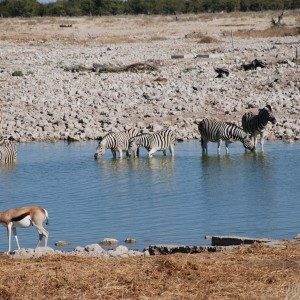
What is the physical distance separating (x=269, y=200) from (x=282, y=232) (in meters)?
2.77

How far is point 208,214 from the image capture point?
562 inches

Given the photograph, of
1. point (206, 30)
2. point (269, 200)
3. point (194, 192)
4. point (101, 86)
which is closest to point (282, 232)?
point (269, 200)

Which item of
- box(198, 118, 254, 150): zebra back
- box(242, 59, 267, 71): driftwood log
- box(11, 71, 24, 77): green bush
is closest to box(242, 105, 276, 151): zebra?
box(198, 118, 254, 150): zebra back

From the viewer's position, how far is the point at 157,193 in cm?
1644

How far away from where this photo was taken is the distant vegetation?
85.9 m

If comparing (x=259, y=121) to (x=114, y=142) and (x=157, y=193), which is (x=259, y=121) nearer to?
(x=114, y=142)

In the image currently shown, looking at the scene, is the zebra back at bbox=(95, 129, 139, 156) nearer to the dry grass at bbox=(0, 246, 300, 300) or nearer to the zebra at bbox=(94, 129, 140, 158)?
the zebra at bbox=(94, 129, 140, 158)

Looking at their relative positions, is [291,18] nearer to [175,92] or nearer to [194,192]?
[175,92]

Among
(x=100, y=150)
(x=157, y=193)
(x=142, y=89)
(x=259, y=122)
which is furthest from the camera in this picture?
(x=142, y=89)

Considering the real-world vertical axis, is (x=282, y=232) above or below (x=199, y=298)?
below

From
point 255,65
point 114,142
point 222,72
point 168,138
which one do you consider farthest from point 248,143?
point 255,65

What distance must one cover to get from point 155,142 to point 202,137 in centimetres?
120

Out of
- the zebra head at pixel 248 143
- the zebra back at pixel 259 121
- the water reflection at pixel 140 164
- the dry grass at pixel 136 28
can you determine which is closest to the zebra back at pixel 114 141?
the water reflection at pixel 140 164

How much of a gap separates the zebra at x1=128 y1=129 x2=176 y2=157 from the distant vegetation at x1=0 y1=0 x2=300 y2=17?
64895 millimetres
